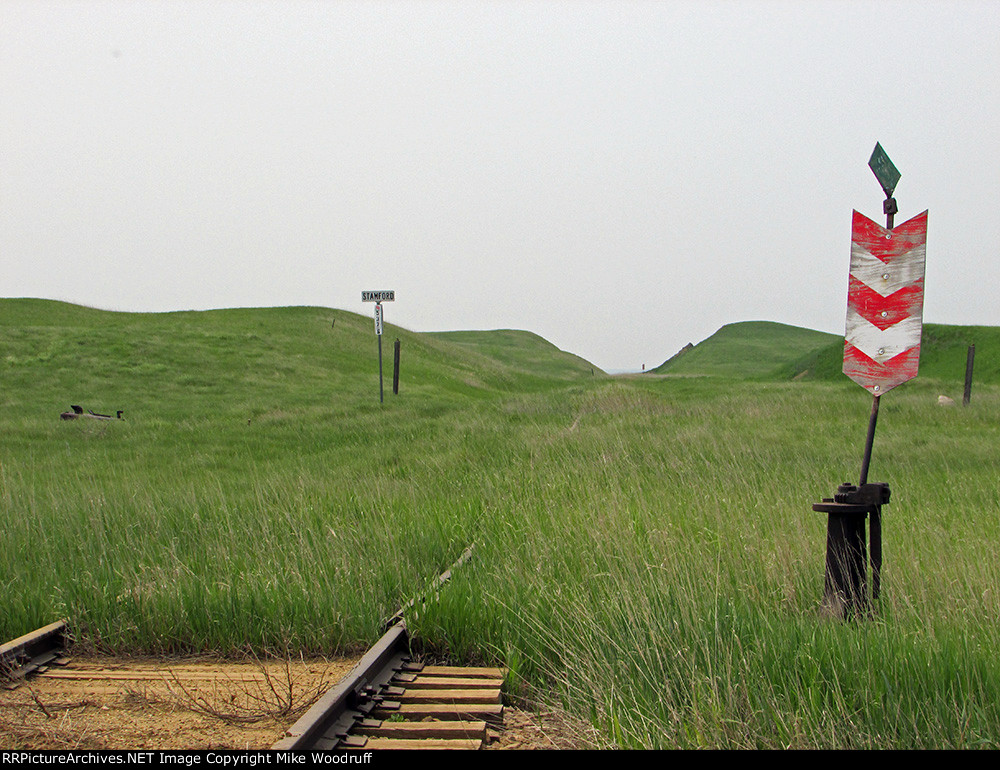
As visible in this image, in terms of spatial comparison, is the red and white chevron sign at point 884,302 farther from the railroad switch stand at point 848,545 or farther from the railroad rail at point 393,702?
the railroad rail at point 393,702

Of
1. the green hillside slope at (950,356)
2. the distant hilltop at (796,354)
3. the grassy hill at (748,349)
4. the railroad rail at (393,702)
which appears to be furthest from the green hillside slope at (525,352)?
the railroad rail at (393,702)

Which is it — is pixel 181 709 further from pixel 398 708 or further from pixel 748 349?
pixel 748 349

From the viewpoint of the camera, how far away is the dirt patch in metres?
3.46

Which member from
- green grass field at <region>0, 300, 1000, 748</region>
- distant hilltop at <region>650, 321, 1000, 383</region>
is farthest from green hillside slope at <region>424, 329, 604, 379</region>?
green grass field at <region>0, 300, 1000, 748</region>

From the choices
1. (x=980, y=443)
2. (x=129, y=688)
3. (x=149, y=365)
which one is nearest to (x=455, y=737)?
(x=129, y=688)

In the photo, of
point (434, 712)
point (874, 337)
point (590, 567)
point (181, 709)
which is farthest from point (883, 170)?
point (181, 709)

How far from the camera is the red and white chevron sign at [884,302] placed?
463cm

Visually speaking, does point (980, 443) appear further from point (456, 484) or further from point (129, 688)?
point (129, 688)

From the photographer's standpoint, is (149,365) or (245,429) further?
(149,365)

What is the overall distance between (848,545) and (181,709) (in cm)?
376

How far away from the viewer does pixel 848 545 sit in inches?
180

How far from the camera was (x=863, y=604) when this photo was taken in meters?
4.55

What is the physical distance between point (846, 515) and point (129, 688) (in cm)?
414
